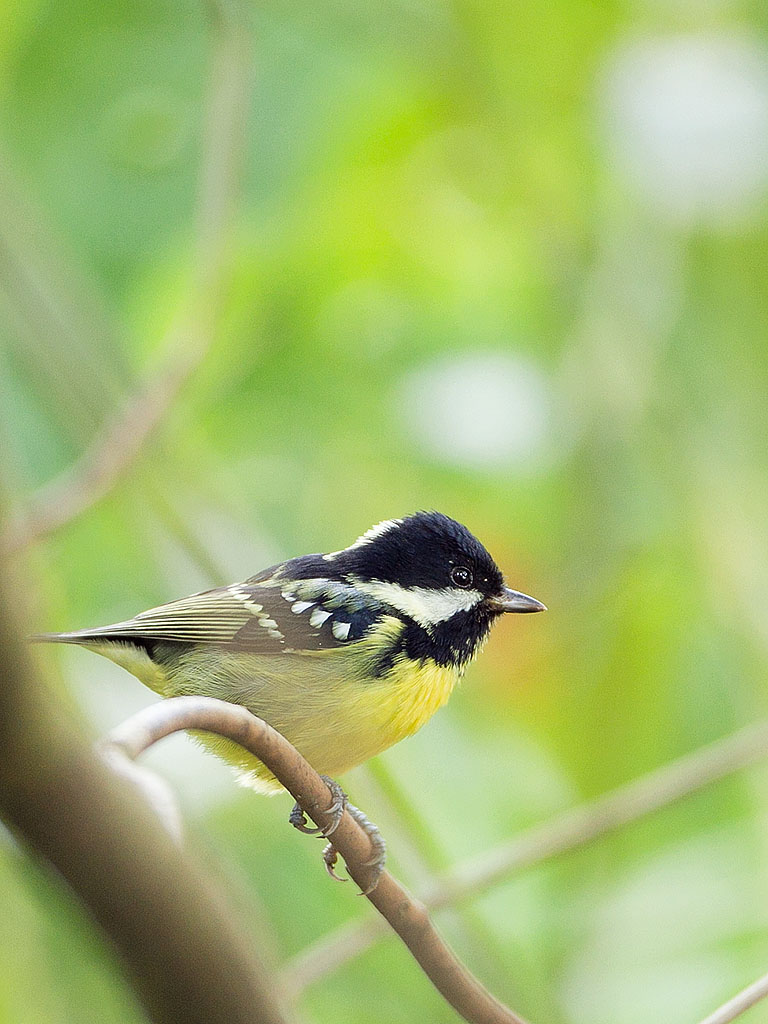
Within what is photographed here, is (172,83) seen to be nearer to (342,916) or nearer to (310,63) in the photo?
(310,63)

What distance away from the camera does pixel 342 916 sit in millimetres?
3689

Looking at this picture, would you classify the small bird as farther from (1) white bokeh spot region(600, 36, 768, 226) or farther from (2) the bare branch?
(1) white bokeh spot region(600, 36, 768, 226)

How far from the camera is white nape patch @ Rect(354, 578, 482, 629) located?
2.36m

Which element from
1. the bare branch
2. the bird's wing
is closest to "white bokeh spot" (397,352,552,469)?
the bird's wing

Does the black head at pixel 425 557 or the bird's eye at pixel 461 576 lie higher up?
the black head at pixel 425 557

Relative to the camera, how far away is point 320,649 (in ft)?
7.34

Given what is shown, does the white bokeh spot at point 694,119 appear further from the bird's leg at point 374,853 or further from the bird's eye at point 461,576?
the bird's leg at point 374,853

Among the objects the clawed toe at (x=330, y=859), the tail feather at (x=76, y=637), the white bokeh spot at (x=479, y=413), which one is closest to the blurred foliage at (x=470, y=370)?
the white bokeh spot at (x=479, y=413)

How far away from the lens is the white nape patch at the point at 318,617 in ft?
7.44

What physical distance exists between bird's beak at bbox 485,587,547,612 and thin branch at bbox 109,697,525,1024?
0.70m

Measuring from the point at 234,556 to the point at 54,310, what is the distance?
0.88m

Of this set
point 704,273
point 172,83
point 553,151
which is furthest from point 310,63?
point 704,273

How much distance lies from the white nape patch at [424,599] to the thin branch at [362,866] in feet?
1.78

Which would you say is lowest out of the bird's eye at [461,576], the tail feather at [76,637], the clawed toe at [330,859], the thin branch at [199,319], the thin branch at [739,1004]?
the thin branch at [739,1004]
